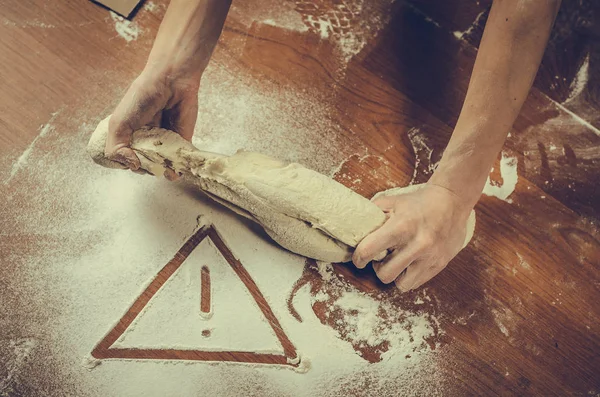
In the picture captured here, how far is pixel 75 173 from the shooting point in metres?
1.20

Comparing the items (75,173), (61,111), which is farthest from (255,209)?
(61,111)

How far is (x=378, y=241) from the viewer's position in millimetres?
996

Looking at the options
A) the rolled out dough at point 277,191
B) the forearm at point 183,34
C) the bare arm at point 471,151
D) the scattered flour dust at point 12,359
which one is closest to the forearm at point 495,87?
the bare arm at point 471,151

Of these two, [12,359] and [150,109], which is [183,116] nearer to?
[150,109]

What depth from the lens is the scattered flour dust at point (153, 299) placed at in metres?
1.08

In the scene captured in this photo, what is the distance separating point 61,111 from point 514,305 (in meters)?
1.38

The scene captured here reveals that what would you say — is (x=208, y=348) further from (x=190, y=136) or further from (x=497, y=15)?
(x=497, y=15)

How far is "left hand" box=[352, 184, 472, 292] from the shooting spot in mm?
1011

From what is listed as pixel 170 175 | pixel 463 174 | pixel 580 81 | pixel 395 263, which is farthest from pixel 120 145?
pixel 580 81

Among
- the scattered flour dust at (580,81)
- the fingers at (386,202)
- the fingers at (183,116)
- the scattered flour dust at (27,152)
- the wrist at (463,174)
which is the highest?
the scattered flour dust at (580,81)

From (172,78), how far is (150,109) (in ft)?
0.33

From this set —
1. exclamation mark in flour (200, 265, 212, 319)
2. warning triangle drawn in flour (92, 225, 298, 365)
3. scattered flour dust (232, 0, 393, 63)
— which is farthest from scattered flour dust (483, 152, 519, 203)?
exclamation mark in flour (200, 265, 212, 319)

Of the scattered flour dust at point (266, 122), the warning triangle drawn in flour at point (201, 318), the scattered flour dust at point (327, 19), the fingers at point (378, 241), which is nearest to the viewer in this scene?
the fingers at point (378, 241)

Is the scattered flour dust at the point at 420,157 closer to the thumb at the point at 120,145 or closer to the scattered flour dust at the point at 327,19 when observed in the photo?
the scattered flour dust at the point at 327,19
